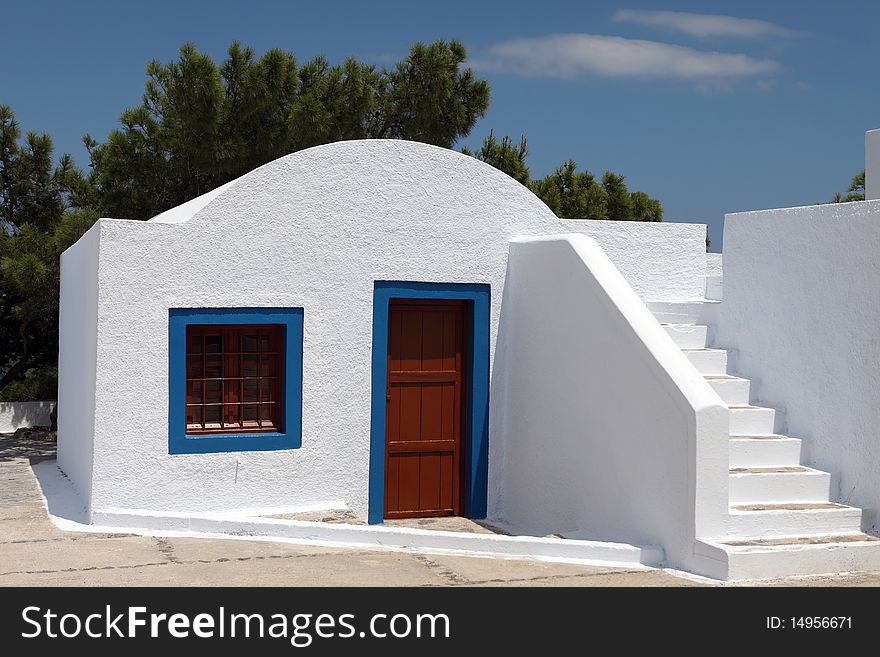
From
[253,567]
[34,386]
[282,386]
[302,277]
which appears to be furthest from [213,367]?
[34,386]

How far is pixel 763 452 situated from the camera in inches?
291

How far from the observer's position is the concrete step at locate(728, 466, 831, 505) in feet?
22.8

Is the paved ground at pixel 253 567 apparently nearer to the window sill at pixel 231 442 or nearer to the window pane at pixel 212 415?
the window sill at pixel 231 442

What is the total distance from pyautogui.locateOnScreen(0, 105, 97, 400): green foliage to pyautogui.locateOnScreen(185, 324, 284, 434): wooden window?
6.20 meters

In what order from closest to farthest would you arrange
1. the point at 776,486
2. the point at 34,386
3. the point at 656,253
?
the point at 776,486 → the point at 656,253 → the point at 34,386

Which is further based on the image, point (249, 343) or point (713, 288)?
point (713, 288)

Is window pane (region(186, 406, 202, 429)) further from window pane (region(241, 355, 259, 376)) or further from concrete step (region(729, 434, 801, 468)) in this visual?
concrete step (region(729, 434, 801, 468))

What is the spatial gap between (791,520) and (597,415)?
155 centimetres

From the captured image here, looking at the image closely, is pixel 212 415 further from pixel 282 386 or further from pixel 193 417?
pixel 282 386

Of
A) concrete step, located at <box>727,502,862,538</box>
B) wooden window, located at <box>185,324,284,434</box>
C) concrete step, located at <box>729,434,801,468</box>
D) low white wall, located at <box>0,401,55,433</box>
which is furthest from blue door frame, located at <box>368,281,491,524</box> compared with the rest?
low white wall, located at <box>0,401,55,433</box>
